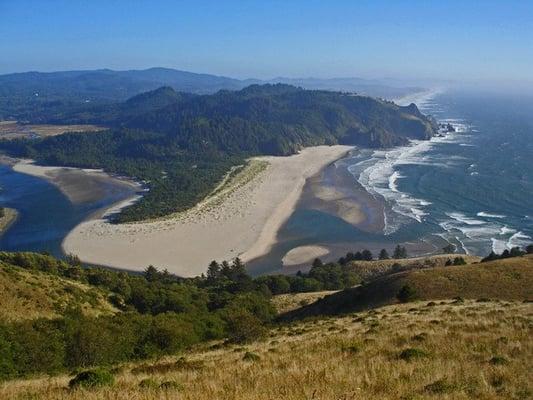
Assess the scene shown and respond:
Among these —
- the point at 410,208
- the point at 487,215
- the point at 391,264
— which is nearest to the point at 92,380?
the point at 391,264

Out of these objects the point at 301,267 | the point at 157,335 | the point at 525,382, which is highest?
the point at 525,382

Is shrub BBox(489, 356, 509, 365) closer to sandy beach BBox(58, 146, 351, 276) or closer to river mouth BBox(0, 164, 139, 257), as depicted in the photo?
sandy beach BBox(58, 146, 351, 276)

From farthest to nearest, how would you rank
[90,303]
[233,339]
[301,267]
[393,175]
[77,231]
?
[393,175], [77,231], [301,267], [90,303], [233,339]

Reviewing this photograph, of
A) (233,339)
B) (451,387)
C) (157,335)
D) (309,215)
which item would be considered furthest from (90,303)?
(309,215)

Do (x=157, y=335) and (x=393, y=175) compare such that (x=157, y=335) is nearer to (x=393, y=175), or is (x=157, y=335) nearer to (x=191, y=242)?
(x=191, y=242)

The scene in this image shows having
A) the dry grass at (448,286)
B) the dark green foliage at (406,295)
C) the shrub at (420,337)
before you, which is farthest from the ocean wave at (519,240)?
the shrub at (420,337)

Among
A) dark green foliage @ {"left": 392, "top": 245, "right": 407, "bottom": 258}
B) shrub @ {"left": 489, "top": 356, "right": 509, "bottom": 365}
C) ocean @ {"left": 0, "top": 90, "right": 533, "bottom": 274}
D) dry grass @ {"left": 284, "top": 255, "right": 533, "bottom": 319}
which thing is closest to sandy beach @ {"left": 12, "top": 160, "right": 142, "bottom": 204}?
ocean @ {"left": 0, "top": 90, "right": 533, "bottom": 274}
